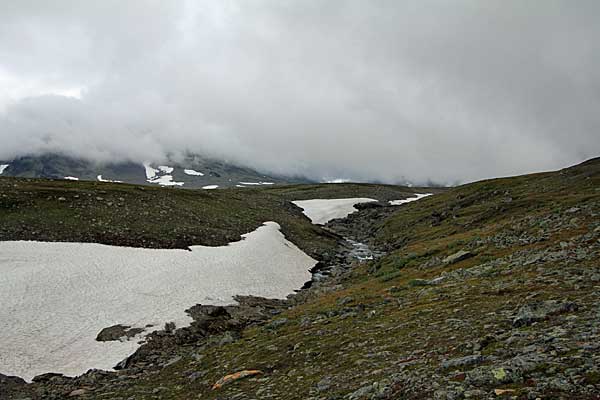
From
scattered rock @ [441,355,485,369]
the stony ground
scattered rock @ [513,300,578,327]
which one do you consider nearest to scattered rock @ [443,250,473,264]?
the stony ground

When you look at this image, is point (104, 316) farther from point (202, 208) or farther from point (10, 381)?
point (202, 208)

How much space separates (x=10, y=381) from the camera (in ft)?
74.8

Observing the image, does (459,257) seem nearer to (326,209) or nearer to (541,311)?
(541,311)

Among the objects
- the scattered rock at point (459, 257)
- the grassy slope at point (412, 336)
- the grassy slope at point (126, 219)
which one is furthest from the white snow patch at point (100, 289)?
the scattered rock at point (459, 257)

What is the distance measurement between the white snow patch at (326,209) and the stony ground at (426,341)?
72.2 m

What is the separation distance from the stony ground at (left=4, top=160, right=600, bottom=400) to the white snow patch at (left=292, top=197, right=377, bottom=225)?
72.2 metres

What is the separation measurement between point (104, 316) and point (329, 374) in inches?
905

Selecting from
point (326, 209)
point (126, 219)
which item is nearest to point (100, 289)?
point (126, 219)

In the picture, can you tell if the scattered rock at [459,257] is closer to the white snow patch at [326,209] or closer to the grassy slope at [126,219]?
the grassy slope at [126,219]

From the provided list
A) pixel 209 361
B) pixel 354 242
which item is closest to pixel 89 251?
pixel 209 361

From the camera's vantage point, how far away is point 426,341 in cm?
1523

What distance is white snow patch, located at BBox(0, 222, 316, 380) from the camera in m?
26.3

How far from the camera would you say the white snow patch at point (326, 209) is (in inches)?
4344

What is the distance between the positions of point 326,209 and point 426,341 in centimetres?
10334
